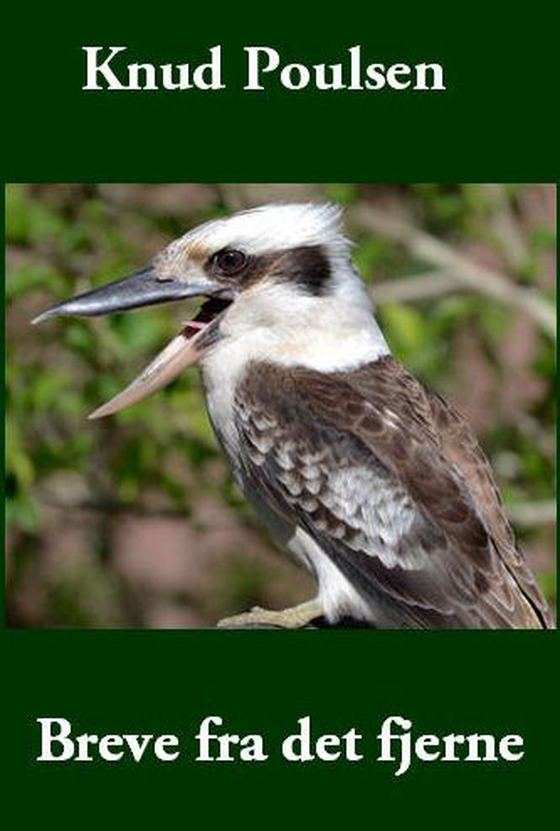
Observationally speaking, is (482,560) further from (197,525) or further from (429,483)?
(197,525)

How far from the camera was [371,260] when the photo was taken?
5.77m

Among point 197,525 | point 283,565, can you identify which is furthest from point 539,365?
point 283,565

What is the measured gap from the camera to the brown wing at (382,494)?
444 cm

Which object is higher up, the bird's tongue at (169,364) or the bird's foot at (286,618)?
the bird's tongue at (169,364)

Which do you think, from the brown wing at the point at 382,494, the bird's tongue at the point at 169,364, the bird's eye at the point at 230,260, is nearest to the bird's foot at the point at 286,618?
the brown wing at the point at 382,494

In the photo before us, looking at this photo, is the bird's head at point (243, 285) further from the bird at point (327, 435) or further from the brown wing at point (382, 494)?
the brown wing at point (382, 494)

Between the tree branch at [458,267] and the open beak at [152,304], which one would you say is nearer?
the open beak at [152,304]

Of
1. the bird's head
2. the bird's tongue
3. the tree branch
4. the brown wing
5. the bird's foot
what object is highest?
the tree branch

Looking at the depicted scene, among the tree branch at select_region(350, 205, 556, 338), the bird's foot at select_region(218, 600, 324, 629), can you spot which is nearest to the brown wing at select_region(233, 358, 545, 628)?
the bird's foot at select_region(218, 600, 324, 629)

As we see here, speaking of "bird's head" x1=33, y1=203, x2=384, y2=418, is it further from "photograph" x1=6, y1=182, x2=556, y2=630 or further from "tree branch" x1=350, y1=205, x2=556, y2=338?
"tree branch" x1=350, y1=205, x2=556, y2=338

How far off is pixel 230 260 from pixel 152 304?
217mm

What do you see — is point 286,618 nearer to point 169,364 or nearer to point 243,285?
point 169,364

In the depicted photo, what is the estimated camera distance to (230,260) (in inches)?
178

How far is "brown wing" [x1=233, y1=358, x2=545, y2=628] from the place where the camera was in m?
4.44
